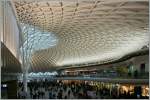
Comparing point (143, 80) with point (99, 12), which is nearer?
point (143, 80)

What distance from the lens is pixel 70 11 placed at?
2903cm

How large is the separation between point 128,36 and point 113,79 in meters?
9.97

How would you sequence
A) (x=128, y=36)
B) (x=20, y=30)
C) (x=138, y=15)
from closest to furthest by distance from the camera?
(x=138, y=15) → (x=128, y=36) → (x=20, y=30)

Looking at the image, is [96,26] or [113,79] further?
[96,26]

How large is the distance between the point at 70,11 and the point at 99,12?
230 centimetres

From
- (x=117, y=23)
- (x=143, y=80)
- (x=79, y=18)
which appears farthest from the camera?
(x=117, y=23)

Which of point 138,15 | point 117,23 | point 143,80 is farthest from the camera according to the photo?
point 117,23

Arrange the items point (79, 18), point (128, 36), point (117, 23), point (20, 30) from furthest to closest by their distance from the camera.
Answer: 1. point (20, 30)
2. point (128, 36)
3. point (117, 23)
4. point (79, 18)

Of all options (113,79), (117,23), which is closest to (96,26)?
(117,23)

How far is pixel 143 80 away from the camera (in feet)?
68.1

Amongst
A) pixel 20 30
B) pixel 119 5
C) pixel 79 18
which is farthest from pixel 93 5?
pixel 20 30

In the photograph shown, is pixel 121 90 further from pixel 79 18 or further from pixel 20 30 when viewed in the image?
pixel 20 30

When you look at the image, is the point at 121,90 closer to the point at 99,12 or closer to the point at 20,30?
the point at 99,12

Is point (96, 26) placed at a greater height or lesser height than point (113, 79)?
greater
